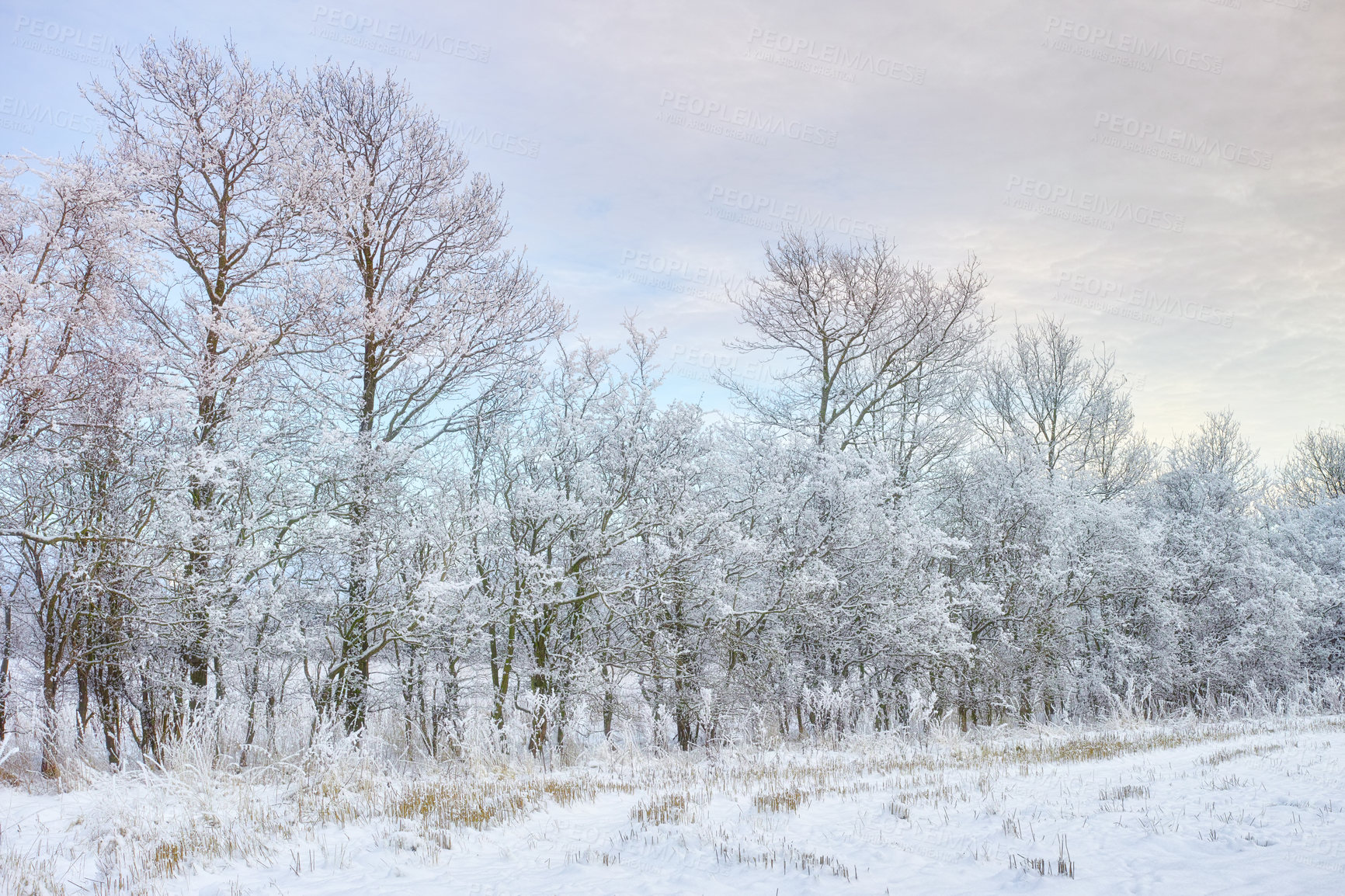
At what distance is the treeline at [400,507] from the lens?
9906 mm

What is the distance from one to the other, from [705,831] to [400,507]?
808 centimetres

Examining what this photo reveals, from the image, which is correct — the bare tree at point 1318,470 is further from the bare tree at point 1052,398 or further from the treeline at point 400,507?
the treeline at point 400,507

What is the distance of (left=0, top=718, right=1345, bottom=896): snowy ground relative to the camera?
4480 millimetres

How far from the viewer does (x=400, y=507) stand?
38.8 feet

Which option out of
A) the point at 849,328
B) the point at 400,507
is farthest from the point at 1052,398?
the point at 400,507

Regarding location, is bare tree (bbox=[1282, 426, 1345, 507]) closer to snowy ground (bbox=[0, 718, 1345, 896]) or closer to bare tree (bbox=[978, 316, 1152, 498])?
bare tree (bbox=[978, 316, 1152, 498])

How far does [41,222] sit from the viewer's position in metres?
8.60

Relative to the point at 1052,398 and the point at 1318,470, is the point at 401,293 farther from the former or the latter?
the point at 1318,470

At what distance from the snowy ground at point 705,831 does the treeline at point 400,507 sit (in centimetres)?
204

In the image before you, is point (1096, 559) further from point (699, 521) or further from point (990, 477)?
point (699, 521)

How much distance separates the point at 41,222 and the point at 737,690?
38.5ft

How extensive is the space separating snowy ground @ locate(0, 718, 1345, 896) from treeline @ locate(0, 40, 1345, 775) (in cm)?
204

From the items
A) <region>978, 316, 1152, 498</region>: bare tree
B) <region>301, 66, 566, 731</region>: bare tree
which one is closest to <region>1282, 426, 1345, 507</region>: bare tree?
<region>978, 316, 1152, 498</region>: bare tree

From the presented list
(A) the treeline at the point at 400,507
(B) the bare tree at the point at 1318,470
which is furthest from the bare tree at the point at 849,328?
(B) the bare tree at the point at 1318,470
